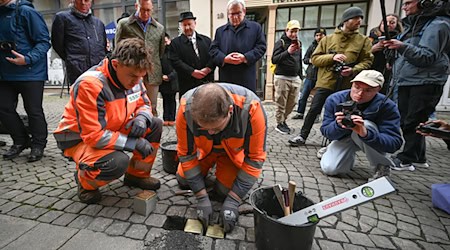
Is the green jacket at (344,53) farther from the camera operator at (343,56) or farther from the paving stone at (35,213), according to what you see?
the paving stone at (35,213)

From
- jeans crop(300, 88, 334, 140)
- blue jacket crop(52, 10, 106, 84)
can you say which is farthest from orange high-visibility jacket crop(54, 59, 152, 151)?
jeans crop(300, 88, 334, 140)

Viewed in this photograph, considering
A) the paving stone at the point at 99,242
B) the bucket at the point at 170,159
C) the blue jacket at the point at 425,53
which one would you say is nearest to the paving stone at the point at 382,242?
the paving stone at the point at 99,242

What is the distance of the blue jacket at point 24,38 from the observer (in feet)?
9.80

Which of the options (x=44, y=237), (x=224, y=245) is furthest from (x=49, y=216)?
(x=224, y=245)

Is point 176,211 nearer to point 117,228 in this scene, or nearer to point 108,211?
point 117,228

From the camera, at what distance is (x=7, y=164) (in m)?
3.13

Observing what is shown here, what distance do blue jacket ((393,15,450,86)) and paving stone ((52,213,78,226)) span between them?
369 cm

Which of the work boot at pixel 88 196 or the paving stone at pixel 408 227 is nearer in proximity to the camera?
the paving stone at pixel 408 227

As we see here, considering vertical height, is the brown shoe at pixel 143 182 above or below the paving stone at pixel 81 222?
above

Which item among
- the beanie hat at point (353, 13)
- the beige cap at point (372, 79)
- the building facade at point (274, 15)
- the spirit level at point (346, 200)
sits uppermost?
the building facade at point (274, 15)

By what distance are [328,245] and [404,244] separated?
0.56m

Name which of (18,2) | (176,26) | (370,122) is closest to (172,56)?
(18,2)

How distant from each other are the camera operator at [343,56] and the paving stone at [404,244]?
2235mm

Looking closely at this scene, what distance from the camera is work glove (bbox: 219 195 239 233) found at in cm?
188
